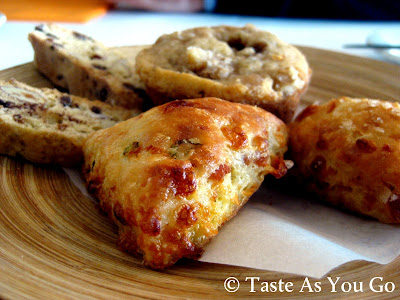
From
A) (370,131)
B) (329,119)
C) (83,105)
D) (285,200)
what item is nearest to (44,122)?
(83,105)

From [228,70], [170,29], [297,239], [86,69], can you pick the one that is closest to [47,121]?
[86,69]

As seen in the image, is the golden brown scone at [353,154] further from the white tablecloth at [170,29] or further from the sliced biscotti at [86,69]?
the white tablecloth at [170,29]

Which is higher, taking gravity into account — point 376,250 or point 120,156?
point 120,156

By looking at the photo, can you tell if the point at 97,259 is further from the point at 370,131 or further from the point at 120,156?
the point at 370,131

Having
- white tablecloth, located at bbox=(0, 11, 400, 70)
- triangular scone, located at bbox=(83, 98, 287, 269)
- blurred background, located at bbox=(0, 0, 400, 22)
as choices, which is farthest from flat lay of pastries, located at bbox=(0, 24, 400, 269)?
blurred background, located at bbox=(0, 0, 400, 22)

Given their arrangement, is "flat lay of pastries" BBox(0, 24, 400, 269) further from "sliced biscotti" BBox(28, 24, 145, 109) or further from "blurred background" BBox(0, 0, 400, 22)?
"blurred background" BBox(0, 0, 400, 22)
